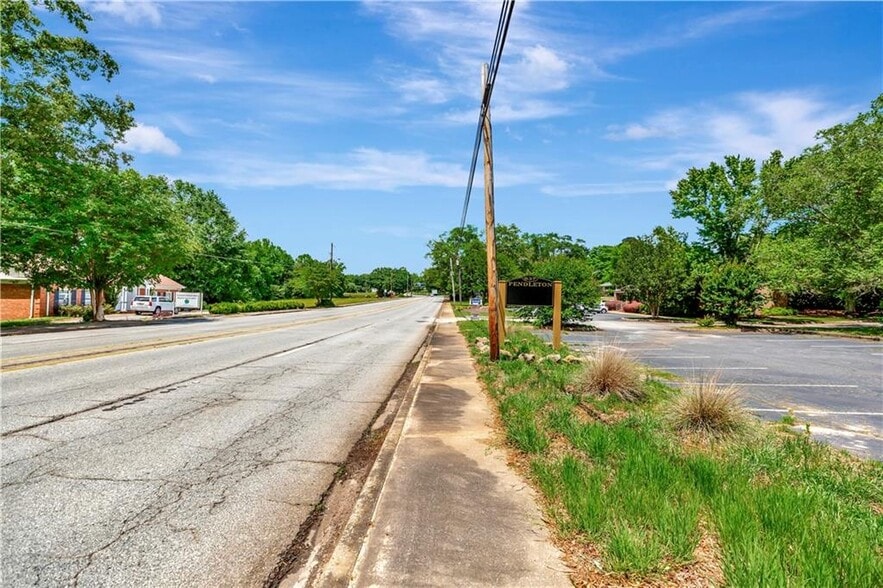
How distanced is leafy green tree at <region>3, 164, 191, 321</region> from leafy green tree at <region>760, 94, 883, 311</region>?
125 ft

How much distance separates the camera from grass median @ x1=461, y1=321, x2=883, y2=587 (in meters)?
2.62

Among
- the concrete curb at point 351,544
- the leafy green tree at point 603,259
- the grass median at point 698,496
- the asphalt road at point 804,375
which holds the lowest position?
the asphalt road at point 804,375

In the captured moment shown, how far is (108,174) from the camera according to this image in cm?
2547

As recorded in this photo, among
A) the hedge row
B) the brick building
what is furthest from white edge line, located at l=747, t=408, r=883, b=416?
the hedge row

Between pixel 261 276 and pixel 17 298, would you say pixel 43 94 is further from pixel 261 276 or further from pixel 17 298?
pixel 261 276

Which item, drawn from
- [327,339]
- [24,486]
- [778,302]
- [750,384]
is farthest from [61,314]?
[778,302]

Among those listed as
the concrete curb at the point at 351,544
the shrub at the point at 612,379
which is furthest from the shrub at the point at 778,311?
the concrete curb at the point at 351,544

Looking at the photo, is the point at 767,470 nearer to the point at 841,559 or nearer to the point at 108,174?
the point at 841,559

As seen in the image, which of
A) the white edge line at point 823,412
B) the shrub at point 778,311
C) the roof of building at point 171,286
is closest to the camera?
the white edge line at point 823,412

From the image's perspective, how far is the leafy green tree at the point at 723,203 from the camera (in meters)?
41.7

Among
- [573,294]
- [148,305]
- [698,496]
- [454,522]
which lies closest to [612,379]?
[698,496]

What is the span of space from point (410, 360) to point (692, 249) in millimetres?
39954

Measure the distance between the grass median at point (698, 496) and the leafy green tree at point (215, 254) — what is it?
5457 cm

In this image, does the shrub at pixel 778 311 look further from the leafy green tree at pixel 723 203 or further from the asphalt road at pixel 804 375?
the asphalt road at pixel 804 375
